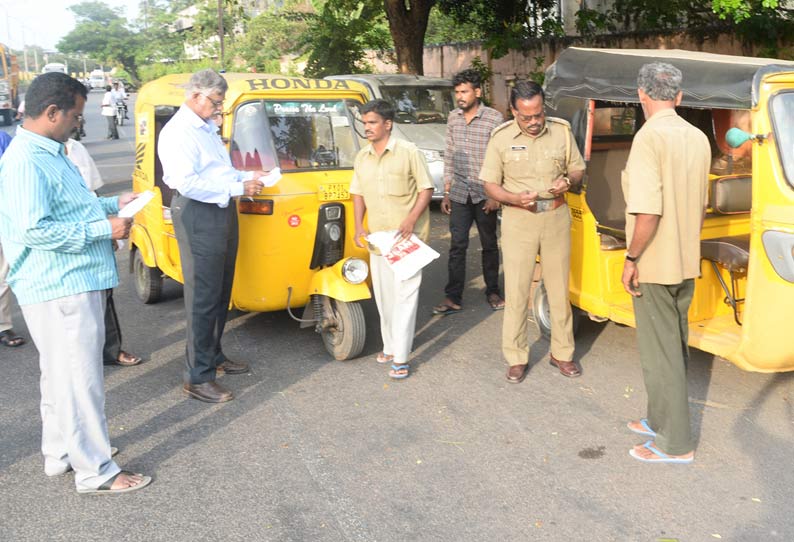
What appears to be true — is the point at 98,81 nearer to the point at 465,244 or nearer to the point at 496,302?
the point at 465,244

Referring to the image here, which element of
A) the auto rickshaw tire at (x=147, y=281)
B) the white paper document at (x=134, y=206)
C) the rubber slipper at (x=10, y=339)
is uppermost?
the white paper document at (x=134, y=206)

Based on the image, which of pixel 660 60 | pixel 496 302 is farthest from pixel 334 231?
pixel 660 60

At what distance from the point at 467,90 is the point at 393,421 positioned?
305 cm

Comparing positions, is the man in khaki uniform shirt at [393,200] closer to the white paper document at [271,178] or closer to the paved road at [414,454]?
the paved road at [414,454]

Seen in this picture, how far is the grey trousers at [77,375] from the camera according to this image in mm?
3883

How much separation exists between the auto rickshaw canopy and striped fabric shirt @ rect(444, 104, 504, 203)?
83 centimetres

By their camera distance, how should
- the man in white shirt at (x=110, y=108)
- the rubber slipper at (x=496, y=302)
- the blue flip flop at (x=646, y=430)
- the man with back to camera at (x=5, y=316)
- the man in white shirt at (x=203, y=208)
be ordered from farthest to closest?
the man in white shirt at (x=110, y=108)
the rubber slipper at (x=496, y=302)
the man with back to camera at (x=5, y=316)
the man in white shirt at (x=203, y=208)
the blue flip flop at (x=646, y=430)

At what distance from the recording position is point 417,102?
41.6 ft

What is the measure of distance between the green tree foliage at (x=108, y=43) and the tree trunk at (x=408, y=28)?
76531 mm

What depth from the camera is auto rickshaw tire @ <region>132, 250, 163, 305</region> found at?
7367 mm

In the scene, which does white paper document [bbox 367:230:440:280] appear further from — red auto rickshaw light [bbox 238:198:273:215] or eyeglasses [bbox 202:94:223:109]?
eyeglasses [bbox 202:94:223:109]

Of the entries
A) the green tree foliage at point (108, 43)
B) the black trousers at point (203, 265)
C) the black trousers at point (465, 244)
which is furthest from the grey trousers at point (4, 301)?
the green tree foliage at point (108, 43)

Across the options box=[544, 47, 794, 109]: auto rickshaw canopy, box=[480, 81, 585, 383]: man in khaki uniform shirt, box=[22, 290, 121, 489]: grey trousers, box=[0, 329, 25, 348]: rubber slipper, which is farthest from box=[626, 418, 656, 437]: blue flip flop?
box=[0, 329, 25, 348]: rubber slipper

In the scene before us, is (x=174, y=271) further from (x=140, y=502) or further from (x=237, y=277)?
(x=140, y=502)
